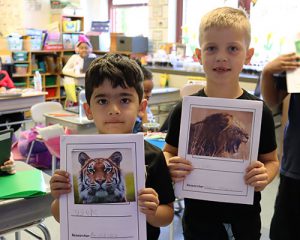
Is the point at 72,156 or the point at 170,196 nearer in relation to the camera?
the point at 72,156

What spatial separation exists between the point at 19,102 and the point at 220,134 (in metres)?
3.90

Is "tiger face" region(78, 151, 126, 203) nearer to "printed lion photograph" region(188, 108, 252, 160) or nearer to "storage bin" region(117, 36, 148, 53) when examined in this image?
"printed lion photograph" region(188, 108, 252, 160)

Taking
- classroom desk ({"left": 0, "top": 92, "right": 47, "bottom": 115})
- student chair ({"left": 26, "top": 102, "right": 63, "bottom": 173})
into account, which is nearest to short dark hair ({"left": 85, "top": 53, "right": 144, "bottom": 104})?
student chair ({"left": 26, "top": 102, "right": 63, "bottom": 173})

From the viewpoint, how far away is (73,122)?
3.51 metres

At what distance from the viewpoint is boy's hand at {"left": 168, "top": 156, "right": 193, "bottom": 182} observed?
1.17m

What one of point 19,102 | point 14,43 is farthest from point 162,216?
point 14,43

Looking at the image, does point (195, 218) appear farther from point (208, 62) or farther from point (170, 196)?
point (208, 62)

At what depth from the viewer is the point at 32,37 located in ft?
23.5

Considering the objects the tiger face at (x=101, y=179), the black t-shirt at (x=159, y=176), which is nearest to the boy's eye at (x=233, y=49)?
the black t-shirt at (x=159, y=176)

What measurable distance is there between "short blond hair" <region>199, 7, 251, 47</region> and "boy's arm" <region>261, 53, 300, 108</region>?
0.43 metres

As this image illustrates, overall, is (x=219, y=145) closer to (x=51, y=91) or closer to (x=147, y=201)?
(x=147, y=201)

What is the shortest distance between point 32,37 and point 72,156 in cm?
659

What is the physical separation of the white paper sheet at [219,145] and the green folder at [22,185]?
2.04 ft

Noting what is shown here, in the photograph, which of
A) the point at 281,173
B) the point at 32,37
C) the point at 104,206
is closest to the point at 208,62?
the point at 104,206
